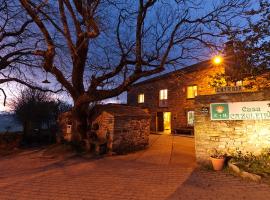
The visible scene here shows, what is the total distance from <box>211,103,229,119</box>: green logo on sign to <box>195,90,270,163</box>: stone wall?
16 centimetres

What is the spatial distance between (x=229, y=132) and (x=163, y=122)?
15.2m

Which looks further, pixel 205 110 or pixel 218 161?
pixel 205 110

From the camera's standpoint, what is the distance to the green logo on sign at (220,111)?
27.2 ft

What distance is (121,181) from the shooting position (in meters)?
6.59

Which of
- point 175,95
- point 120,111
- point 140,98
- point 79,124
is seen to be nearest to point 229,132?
point 120,111

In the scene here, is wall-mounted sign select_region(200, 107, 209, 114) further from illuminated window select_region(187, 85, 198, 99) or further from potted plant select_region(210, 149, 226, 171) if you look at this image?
illuminated window select_region(187, 85, 198, 99)

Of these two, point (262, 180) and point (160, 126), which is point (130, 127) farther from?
point (160, 126)

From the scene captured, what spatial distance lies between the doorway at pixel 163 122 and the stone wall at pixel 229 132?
14446mm

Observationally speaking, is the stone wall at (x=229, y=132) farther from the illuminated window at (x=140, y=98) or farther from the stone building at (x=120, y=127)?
the illuminated window at (x=140, y=98)

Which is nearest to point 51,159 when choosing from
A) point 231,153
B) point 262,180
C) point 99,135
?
point 99,135

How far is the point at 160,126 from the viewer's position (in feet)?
76.3

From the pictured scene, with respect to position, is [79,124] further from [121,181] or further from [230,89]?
[230,89]

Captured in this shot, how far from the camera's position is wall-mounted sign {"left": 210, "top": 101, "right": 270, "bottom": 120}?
7.79 meters

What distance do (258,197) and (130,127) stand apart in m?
7.37
